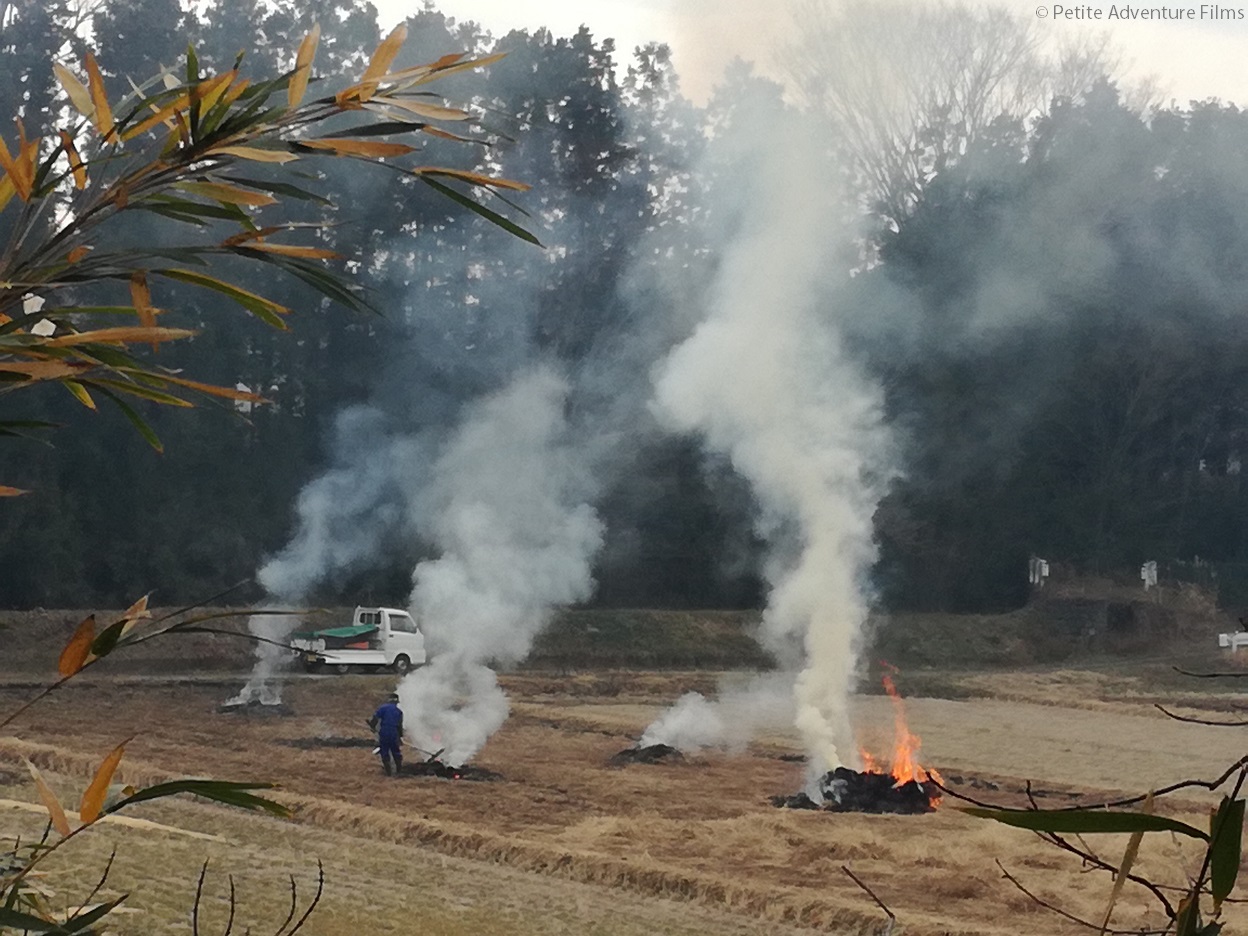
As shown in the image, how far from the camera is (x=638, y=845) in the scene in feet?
42.5

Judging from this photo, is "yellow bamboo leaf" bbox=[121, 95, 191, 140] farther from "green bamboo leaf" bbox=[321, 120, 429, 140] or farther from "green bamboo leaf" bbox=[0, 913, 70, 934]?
"green bamboo leaf" bbox=[0, 913, 70, 934]

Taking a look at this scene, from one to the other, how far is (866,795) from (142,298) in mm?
13613

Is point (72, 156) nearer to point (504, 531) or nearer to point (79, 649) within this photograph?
point (79, 649)

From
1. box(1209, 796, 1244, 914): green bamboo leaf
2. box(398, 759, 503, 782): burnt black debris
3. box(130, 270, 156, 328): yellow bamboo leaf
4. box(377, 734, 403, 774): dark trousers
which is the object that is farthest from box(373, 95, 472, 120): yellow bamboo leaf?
box(398, 759, 503, 782): burnt black debris

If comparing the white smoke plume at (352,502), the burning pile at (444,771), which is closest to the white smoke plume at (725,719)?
the burning pile at (444,771)

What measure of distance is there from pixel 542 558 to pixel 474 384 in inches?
206

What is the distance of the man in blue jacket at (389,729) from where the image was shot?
52.6 ft

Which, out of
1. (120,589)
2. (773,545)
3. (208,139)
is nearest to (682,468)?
(773,545)

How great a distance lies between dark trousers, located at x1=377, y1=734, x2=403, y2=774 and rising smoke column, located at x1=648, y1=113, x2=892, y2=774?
13.0 feet

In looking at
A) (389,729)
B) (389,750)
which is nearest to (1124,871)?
(389,729)

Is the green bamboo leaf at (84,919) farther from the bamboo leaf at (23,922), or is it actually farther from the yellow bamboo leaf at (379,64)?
the yellow bamboo leaf at (379,64)

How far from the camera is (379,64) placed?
2496mm

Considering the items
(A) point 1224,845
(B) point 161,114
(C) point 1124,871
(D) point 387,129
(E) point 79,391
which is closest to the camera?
(A) point 1224,845

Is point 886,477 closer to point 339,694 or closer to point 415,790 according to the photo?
point 339,694
